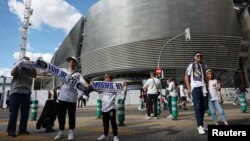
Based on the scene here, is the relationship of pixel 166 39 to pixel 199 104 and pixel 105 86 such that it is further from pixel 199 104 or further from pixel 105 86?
pixel 105 86

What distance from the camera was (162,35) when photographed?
166 feet

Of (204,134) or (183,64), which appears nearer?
(204,134)

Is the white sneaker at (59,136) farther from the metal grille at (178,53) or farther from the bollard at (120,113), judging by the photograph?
the metal grille at (178,53)

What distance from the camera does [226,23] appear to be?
170ft

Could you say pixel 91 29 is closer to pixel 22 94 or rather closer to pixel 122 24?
pixel 122 24

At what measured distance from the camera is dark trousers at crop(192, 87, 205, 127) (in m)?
6.54

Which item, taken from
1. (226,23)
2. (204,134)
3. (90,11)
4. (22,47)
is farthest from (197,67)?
(22,47)

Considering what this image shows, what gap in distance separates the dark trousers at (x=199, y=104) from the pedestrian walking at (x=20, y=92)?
3962 mm

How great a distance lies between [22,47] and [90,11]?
32.6 metres

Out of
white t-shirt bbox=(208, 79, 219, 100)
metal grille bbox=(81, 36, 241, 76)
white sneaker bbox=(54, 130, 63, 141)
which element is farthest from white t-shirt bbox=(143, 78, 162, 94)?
metal grille bbox=(81, 36, 241, 76)

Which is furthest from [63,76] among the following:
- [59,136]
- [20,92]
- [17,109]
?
[17,109]

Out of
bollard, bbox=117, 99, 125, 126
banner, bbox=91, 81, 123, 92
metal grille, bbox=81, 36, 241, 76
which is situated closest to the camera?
banner, bbox=91, 81, 123, 92

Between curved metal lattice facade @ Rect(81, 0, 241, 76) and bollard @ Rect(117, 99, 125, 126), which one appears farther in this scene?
curved metal lattice facade @ Rect(81, 0, 241, 76)

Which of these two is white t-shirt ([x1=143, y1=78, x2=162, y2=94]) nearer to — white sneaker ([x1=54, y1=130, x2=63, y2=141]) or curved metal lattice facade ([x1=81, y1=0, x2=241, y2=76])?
white sneaker ([x1=54, y1=130, x2=63, y2=141])
